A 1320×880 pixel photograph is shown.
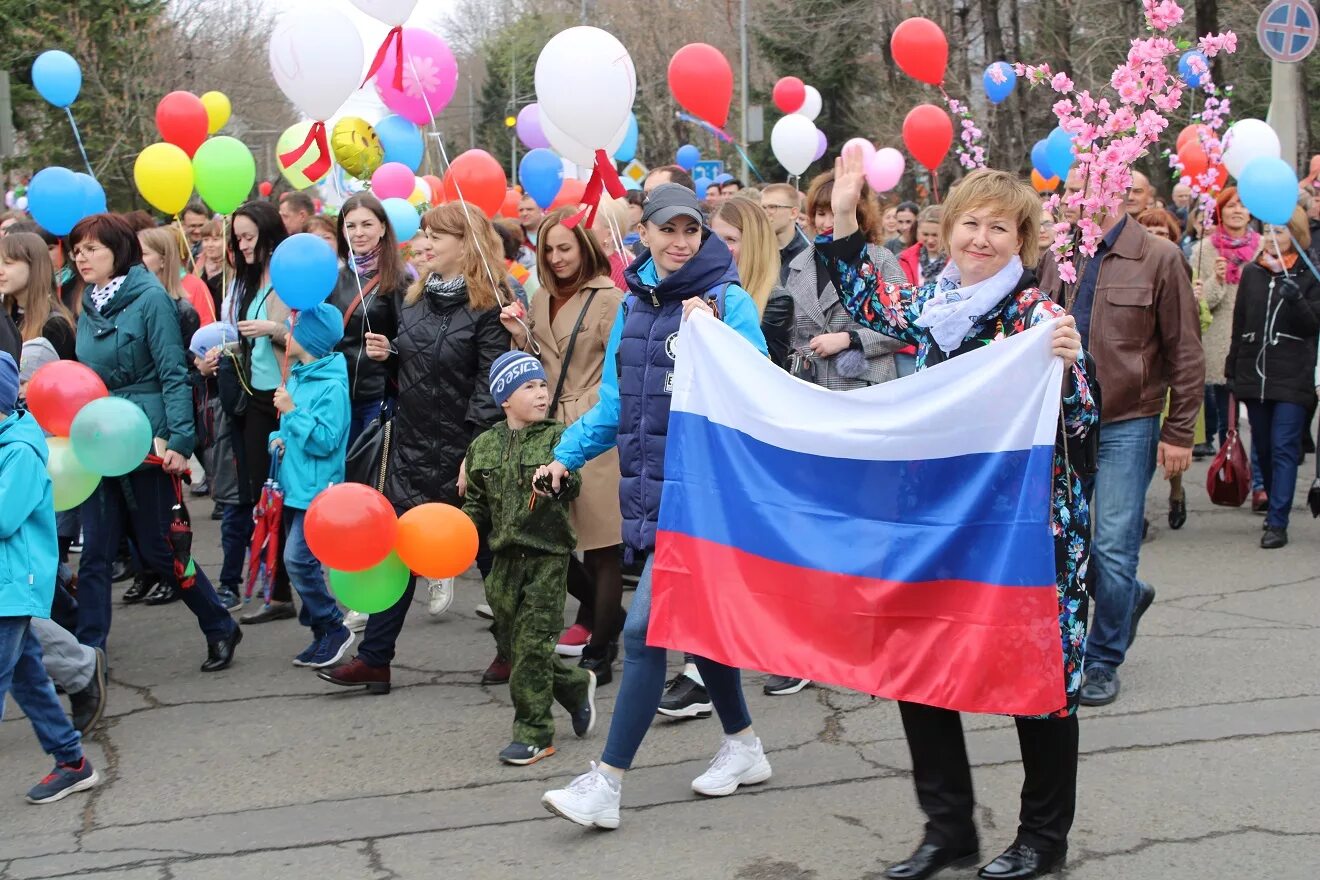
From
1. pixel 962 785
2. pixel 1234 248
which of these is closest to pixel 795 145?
pixel 1234 248

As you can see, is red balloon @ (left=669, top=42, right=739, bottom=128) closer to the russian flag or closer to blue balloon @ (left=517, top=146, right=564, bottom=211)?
blue balloon @ (left=517, top=146, right=564, bottom=211)

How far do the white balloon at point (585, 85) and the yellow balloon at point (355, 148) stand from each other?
3.46m

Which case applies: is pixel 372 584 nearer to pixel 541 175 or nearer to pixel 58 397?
pixel 58 397

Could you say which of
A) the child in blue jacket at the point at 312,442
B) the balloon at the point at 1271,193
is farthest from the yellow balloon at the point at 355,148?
the balloon at the point at 1271,193

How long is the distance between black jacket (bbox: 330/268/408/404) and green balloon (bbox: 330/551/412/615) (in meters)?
1.44

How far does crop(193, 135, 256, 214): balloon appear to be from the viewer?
8648mm

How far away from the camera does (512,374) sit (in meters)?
5.62

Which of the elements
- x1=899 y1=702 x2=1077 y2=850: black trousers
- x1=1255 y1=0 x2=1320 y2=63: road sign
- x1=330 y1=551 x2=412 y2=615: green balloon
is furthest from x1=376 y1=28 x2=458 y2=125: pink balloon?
x1=1255 y1=0 x2=1320 y2=63: road sign

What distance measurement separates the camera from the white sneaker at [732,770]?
5.01 metres

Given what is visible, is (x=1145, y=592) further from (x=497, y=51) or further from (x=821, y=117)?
(x=497, y=51)

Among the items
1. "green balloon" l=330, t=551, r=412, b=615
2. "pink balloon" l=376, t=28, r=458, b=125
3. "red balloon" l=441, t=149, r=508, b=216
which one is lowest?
"green balloon" l=330, t=551, r=412, b=615

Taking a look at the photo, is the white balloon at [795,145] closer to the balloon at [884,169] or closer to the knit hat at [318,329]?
the balloon at [884,169]

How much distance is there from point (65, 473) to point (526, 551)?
1.80m

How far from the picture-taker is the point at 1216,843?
4480 mm
